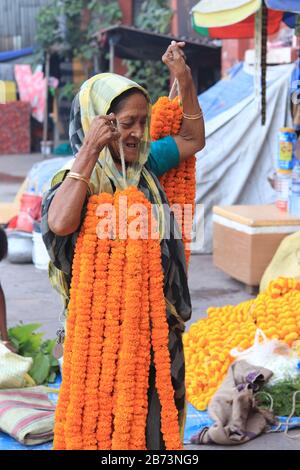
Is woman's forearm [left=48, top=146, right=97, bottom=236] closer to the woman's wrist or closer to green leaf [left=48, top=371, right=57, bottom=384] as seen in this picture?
the woman's wrist

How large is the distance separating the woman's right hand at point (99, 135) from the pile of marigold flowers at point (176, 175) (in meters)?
0.52

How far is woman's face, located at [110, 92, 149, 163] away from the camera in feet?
8.47

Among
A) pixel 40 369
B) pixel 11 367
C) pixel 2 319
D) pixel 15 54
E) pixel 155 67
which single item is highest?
pixel 155 67

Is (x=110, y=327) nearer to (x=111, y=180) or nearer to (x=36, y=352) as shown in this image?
(x=111, y=180)

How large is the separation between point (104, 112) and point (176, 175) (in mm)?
526

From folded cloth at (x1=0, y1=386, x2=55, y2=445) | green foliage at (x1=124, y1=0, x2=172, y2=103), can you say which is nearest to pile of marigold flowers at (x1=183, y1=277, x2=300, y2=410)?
folded cloth at (x1=0, y1=386, x2=55, y2=445)

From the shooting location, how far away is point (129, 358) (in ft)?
8.17

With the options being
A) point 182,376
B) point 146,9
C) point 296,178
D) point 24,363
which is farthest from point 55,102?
point 182,376

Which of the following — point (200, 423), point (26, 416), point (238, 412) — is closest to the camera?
point (26, 416)

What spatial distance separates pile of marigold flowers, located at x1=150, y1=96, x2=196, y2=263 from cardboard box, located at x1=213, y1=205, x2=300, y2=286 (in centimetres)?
374

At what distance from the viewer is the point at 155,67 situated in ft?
49.1

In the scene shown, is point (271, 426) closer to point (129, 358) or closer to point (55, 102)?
point (129, 358)

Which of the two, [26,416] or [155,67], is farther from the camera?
[155,67]

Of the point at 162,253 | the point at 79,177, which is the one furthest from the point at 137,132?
the point at 162,253
